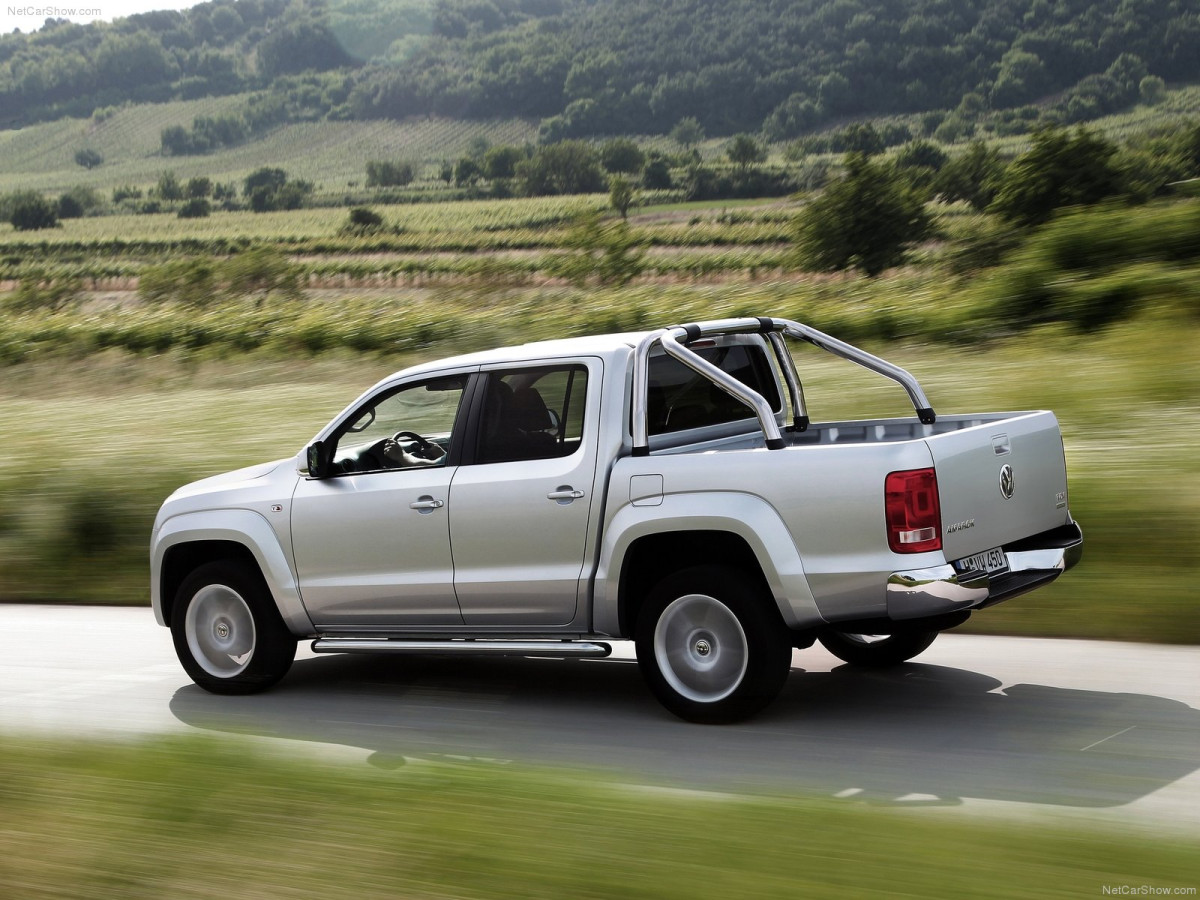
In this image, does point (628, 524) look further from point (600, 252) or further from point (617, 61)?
point (617, 61)

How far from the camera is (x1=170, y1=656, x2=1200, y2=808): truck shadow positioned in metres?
5.18

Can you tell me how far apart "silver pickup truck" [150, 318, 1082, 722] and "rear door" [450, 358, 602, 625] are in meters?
0.01

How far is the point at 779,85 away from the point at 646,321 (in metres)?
104

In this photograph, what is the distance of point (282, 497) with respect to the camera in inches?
282

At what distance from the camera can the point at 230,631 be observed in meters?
7.49

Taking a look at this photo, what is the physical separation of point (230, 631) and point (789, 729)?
3.22 metres

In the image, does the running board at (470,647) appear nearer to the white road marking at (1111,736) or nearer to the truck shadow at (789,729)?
the truck shadow at (789,729)

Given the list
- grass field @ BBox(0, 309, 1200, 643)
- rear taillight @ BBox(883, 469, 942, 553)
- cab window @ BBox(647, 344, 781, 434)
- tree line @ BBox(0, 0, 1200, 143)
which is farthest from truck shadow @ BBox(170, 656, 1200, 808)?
tree line @ BBox(0, 0, 1200, 143)

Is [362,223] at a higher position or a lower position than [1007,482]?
higher

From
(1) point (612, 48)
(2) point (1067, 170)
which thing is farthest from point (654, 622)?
(1) point (612, 48)

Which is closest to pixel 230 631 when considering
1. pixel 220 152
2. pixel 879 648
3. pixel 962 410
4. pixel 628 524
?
pixel 628 524

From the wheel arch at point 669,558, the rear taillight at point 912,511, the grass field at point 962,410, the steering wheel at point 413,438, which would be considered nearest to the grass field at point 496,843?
the rear taillight at point 912,511

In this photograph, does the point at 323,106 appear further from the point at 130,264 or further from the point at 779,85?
the point at 130,264

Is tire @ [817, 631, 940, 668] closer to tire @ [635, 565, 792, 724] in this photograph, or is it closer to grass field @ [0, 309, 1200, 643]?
grass field @ [0, 309, 1200, 643]
